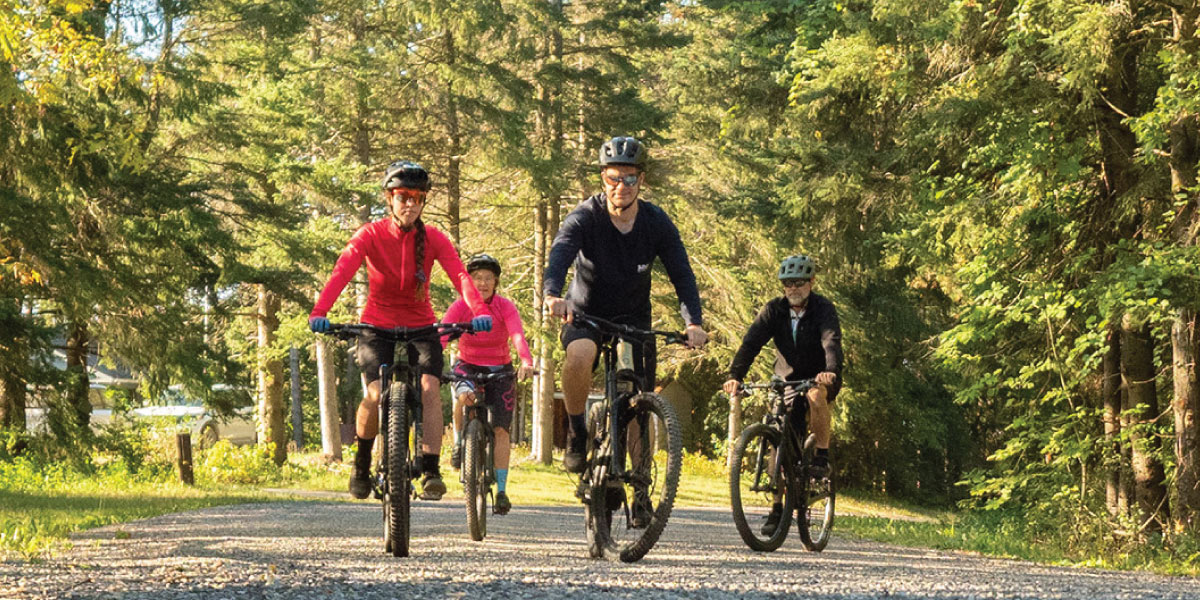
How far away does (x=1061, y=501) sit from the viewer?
14352 millimetres

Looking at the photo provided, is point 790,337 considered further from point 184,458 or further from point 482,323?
point 184,458

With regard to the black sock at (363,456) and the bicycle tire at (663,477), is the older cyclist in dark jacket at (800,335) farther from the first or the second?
the black sock at (363,456)

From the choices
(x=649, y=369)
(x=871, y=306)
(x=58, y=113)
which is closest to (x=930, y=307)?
(x=871, y=306)

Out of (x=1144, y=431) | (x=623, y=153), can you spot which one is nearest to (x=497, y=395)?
(x=623, y=153)

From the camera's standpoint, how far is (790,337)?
10344 millimetres

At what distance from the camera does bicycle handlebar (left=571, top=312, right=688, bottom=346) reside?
7836 mm

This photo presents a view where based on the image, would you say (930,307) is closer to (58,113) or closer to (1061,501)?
(1061,501)

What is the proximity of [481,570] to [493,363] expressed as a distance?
3.56 metres

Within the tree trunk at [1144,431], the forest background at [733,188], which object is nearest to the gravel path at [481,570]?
the tree trunk at [1144,431]

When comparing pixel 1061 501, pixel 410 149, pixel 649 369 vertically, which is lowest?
pixel 1061 501

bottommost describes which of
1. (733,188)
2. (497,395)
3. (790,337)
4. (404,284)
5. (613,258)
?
(497,395)

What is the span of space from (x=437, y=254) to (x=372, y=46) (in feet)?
69.3

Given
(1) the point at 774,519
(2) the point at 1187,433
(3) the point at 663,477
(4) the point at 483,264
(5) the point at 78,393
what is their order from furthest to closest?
1. (5) the point at 78,393
2. (2) the point at 1187,433
3. (4) the point at 483,264
4. (1) the point at 774,519
5. (3) the point at 663,477

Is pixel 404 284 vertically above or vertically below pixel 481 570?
above
